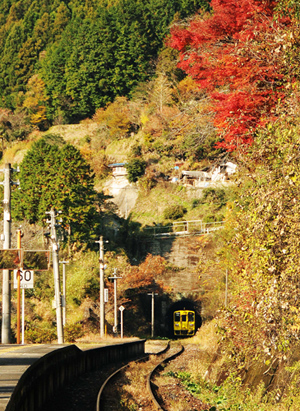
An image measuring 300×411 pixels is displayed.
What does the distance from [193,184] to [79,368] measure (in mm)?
61915

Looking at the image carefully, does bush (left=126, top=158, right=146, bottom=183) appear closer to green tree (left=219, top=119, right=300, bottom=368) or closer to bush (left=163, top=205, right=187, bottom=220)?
bush (left=163, top=205, right=187, bottom=220)

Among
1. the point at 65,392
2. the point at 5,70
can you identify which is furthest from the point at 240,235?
the point at 5,70

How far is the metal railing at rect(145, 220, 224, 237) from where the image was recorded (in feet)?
223

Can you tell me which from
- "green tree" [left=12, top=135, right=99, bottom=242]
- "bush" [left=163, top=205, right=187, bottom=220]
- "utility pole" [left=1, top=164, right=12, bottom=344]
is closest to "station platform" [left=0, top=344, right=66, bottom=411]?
"utility pole" [left=1, top=164, right=12, bottom=344]

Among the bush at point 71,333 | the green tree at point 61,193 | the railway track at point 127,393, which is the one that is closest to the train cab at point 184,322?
the green tree at point 61,193

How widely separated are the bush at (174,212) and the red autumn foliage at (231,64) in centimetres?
5741

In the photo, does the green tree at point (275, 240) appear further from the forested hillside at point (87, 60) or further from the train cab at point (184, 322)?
the forested hillside at point (87, 60)

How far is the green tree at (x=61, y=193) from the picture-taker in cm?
5731

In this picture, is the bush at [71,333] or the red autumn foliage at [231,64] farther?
the bush at [71,333]

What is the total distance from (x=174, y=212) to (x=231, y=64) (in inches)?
2374

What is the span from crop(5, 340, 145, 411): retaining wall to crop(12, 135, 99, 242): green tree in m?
32.6

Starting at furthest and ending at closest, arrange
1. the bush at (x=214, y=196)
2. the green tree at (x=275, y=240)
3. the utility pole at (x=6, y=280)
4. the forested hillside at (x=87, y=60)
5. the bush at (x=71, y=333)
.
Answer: the forested hillside at (x=87, y=60) → the bush at (x=214, y=196) → the bush at (x=71, y=333) → the utility pole at (x=6, y=280) → the green tree at (x=275, y=240)

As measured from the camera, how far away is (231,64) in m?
12.5

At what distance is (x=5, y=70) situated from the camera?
401 feet
